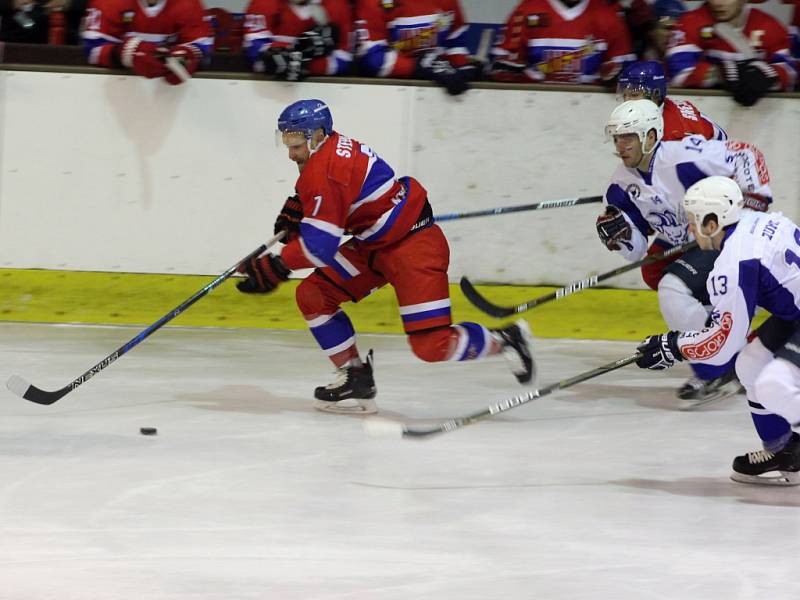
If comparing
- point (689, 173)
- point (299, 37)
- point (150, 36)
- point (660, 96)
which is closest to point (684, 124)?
point (660, 96)

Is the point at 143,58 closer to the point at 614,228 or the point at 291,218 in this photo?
the point at 291,218

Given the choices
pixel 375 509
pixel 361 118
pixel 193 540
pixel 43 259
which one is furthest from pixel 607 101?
pixel 193 540

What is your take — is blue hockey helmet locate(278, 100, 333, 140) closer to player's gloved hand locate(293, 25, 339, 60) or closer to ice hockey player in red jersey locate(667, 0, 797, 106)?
player's gloved hand locate(293, 25, 339, 60)

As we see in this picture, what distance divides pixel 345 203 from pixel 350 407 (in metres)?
0.76

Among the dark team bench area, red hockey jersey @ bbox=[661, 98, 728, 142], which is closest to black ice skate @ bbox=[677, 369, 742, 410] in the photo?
red hockey jersey @ bbox=[661, 98, 728, 142]

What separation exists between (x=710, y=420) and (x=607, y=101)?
1786mm

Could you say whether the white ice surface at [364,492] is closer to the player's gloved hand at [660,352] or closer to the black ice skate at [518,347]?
the black ice skate at [518,347]

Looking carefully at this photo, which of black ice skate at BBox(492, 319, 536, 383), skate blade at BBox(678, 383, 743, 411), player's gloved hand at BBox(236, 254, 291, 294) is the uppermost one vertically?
player's gloved hand at BBox(236, 254, 291, 294)

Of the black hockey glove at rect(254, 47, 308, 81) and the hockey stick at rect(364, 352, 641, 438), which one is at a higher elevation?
the black hockey glove at rect(254, 47, 308, 81)

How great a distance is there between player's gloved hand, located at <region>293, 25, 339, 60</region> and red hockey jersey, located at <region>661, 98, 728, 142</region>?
157cm

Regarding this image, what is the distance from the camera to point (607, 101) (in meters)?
6.01

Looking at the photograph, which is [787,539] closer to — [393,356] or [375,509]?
[375,509]

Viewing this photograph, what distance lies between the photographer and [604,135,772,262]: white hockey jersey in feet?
16.0

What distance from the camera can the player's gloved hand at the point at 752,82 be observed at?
5.93 m
